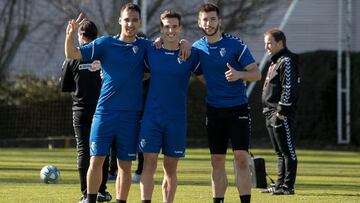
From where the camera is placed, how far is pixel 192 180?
15.5 meters

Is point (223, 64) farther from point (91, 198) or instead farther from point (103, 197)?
point (103, 197)

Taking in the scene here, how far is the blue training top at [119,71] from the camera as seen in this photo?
33.8ft

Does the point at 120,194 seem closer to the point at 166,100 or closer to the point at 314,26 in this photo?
the point at 166,100

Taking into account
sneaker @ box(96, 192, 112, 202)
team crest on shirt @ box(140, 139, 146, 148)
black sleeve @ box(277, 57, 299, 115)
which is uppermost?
black sleeve @ box(277, 57, 299, 115)

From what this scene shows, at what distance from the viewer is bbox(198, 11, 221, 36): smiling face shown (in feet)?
35.2

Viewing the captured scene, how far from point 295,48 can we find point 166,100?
2350cm

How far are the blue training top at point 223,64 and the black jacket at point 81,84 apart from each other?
162cm

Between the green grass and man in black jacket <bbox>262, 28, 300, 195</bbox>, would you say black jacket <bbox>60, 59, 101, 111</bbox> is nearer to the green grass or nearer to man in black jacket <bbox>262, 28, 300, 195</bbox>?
the green grass

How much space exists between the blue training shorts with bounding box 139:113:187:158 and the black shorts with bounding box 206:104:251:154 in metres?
0.64

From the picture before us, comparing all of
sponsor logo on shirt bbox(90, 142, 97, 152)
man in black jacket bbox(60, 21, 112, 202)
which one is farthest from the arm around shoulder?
man in black jacket bbox(60, 21, 112, 202)

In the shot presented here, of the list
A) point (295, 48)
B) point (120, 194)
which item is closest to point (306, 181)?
point (120, 194)

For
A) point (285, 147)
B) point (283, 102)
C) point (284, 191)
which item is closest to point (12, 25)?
point (283, 102)

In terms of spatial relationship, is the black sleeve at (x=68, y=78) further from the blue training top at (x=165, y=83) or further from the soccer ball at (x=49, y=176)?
the soccer ball at (x=49, y=176)

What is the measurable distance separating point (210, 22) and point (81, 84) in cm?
198
